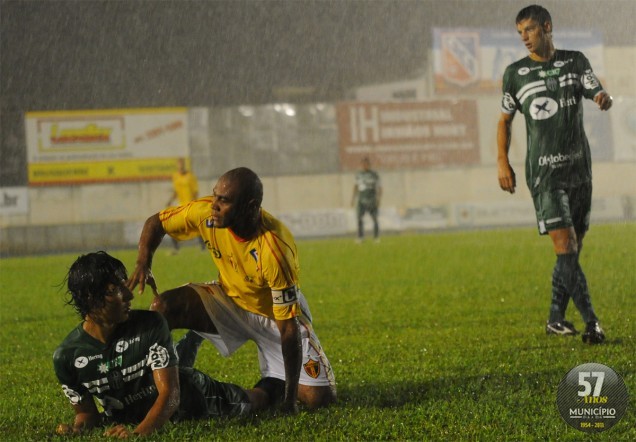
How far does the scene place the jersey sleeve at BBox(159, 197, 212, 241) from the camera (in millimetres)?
4203

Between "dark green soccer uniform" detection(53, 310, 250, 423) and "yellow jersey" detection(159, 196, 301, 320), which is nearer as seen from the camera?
"dark green soccer uniform" detection(53, 310, 250, 423)

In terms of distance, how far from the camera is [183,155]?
31.8 m

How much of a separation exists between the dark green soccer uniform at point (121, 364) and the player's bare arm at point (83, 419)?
32 mm

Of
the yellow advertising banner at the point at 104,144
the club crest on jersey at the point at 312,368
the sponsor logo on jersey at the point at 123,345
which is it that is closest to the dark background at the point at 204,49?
the yellow advertising banner at the point at 104,144

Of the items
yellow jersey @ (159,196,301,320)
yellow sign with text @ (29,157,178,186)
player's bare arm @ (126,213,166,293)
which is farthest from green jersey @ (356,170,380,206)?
player's bare arm @ (126,213,166,293)

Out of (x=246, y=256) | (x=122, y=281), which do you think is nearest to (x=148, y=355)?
(x=122, y=281)

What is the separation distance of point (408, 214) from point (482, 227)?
2.32m

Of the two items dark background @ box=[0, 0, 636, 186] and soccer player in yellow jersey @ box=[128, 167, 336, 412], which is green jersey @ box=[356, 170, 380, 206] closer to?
dark background @ box=[0, 0, 636, 186]

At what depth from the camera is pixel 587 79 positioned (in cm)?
566

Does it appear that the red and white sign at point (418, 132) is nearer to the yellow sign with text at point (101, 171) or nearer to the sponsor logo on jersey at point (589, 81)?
the yellow sign with text at point (101, 171)

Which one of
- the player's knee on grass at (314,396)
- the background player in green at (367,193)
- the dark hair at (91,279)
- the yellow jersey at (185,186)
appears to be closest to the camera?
the dark hair at (91,279)

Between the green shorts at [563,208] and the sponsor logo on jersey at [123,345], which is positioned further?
the green shorts at [563,208]

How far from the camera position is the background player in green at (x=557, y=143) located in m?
5.69

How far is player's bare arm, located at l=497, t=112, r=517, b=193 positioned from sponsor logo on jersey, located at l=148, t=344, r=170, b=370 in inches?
115
